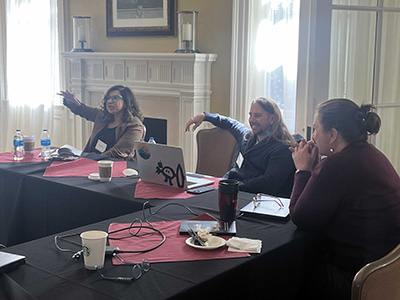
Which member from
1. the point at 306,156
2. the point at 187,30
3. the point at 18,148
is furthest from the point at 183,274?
the point at 187,30

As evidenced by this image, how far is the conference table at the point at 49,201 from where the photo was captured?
244 centimetres

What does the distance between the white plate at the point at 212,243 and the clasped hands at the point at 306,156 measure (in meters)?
0.54

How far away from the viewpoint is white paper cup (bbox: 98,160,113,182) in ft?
8.73

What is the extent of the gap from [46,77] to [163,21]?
6.26 feet

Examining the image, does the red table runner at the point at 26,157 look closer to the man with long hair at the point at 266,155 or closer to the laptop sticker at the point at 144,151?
the laptop sticker at the point at 144,151

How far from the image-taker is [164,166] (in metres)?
2.54

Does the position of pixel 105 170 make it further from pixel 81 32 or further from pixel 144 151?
pixel 81 32

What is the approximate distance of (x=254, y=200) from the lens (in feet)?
7.29

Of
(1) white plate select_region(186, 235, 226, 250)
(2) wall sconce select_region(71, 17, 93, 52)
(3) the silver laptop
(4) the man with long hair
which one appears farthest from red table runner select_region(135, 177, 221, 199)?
(2) wall sconce select_region(71, 17, 93, 52)

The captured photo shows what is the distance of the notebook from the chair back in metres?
2.05

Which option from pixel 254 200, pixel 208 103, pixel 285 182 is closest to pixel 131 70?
pixel 208 103

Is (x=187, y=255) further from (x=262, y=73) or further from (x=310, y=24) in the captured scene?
(x=262, y=73)

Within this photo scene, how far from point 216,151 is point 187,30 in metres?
1.36

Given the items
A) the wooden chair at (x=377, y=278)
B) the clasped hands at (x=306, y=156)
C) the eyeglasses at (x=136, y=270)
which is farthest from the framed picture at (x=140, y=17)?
the wooden chair at (x=377, y=278)
